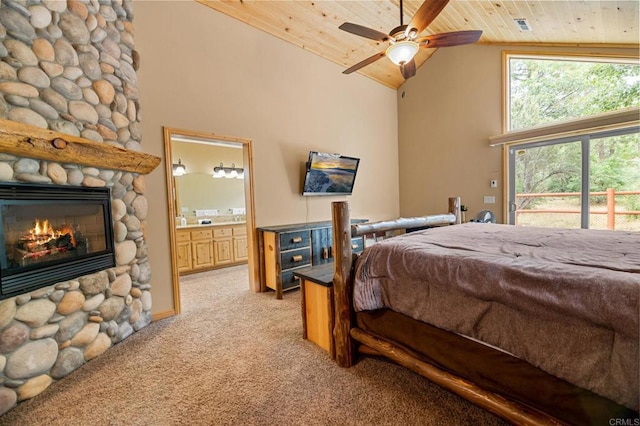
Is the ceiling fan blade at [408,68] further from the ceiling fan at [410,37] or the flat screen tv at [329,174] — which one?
the flat screen tv at [329,174]

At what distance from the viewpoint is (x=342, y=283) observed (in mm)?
1941

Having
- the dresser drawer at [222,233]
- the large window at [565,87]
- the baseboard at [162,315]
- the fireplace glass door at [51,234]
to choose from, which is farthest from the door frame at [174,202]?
the large window at [565,87]

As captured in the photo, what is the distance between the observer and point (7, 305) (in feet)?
5.60

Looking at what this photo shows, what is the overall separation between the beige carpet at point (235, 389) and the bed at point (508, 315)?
0.71 feet

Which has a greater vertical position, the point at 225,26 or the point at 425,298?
the point at 225,26

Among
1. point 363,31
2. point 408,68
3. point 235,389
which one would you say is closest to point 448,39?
point 408,68

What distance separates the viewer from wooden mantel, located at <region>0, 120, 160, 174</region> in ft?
5.46

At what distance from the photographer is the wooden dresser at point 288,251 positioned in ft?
11.5

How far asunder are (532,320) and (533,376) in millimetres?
246

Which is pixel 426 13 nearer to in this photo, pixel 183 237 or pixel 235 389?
pixel 235 389

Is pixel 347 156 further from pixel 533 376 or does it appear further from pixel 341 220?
pixel 533 376

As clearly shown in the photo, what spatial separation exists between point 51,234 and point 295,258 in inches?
92.7

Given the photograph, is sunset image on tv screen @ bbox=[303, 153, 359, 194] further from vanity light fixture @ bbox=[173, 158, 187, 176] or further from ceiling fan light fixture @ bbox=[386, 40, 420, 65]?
vanity light fixture @ bbox=[173, 158, 187, 176]

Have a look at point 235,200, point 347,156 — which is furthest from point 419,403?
point 235,200
